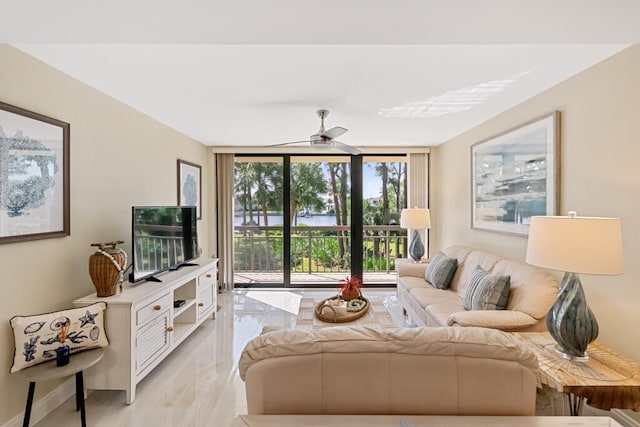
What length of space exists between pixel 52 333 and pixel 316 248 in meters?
3.96

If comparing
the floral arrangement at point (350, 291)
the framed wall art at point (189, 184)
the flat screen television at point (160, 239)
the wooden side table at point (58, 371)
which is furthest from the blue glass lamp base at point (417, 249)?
the wooden side table at point (58, 371)

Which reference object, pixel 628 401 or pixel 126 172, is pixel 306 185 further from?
pixel 628 401

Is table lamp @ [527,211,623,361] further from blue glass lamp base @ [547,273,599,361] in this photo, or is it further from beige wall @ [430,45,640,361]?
beige wall @ [430,45,640,361]

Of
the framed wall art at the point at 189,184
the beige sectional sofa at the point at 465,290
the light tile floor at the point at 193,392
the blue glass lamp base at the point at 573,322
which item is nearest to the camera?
the blue glass lamp base at the point at 573,322

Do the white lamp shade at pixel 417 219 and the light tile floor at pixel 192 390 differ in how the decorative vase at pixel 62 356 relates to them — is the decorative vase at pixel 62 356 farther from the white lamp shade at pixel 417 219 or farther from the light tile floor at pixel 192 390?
the white lamp shade at pixel 417 219

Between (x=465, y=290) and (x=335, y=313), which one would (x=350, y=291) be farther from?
(x=465, y=290)

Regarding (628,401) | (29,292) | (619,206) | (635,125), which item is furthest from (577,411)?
(29,292)

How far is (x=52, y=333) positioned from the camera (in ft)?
6.42

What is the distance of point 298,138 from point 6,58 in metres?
2.99

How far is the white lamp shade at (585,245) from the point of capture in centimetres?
161

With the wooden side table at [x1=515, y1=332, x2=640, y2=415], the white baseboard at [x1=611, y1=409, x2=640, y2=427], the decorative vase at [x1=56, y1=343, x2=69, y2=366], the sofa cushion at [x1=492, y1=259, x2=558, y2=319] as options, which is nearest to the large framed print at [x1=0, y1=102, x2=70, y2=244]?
the decorative vase at [x1=56, y1=343, x2=69, y2=366]

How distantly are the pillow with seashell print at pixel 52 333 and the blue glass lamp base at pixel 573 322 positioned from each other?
2932mm

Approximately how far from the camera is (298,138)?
14.5ft

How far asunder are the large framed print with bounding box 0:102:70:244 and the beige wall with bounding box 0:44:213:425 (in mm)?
79
